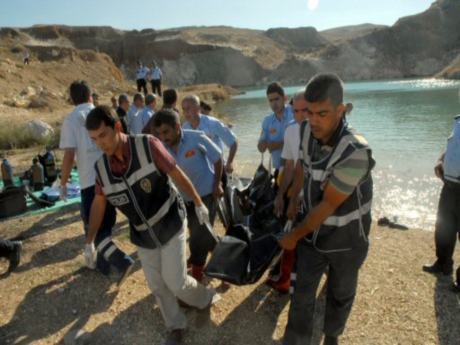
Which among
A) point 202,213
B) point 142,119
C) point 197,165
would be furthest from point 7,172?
point 202,213

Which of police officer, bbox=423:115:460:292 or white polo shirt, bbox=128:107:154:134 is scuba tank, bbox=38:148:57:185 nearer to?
white polo shirt, bbox=128:107:154:134

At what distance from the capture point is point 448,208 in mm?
3967

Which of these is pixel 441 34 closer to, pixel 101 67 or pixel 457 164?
pixel 101 67

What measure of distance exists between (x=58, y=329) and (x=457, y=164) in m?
3.87

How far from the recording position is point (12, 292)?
405 centimetres

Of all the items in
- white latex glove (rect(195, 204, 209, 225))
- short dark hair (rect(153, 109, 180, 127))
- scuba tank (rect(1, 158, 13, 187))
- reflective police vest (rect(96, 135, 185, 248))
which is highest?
short dark hair (rect(153, 109, 180, 127))

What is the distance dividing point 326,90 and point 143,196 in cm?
135

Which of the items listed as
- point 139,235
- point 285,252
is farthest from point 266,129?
point 139,235

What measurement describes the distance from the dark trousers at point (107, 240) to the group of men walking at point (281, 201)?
0.04 ft

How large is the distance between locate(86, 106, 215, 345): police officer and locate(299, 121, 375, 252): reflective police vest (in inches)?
34.8

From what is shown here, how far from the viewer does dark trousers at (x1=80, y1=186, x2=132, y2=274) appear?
3273mm

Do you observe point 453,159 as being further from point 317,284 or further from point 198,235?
point 198,235

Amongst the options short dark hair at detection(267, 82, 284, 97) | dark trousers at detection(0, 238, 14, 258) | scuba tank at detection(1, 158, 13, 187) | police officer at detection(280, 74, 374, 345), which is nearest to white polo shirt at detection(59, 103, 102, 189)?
dark trousers at detection(0, 238, 14, 258)

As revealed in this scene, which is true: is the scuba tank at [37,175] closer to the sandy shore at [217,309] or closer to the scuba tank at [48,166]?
the scuba tank at [48,166]
